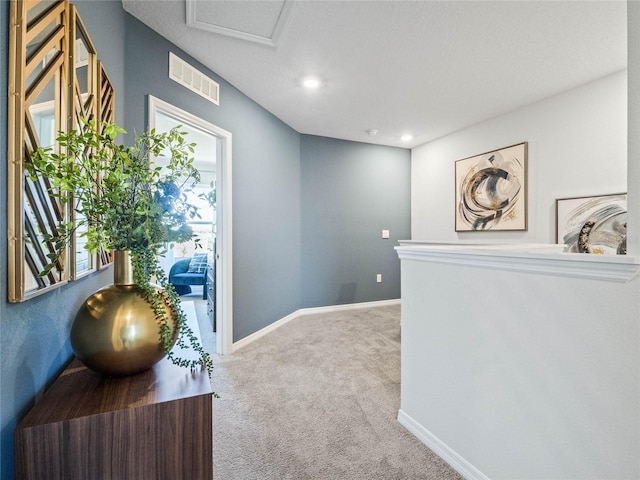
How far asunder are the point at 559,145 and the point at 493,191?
30.3 inches

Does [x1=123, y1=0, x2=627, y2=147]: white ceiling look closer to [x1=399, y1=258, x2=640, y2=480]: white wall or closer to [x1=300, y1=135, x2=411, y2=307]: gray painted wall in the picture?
[x1=300, y1=135, x2=411, y2=307]: gray painted wall

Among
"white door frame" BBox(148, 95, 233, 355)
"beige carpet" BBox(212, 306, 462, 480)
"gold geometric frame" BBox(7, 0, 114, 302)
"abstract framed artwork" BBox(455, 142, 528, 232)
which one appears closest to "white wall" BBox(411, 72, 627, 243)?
"abstract framed artwork" BBox(455, 142, 528, 232)

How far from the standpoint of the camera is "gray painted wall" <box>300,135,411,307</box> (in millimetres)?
4191

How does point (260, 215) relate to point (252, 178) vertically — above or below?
below

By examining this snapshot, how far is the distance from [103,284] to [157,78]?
1494 mm

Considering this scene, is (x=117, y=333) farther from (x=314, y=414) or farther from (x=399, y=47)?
(x=399, y=47)

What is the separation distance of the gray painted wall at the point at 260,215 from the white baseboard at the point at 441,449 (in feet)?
5.28

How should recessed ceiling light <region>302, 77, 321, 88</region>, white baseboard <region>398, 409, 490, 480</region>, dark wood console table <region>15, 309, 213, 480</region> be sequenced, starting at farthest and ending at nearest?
recessed ceiling light <region>302, 77, 321, 88</region>
white baseboard <region>398, 409, 490, 480</region>
dark wood console table <region>15, 309, 213, 480</region>

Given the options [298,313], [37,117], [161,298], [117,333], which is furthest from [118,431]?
[298,313]

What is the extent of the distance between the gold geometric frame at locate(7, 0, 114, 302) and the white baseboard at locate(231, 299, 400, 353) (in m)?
2.11

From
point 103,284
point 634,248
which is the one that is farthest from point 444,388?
point 103,284

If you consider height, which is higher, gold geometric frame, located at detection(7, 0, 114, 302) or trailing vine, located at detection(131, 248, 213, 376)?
gold geometric frame, located at detection(7, 0, 114, 302)

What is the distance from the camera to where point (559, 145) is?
9.62 feet

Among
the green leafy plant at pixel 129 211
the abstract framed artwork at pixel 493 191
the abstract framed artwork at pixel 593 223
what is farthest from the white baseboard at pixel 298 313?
the abstract framed artwork at pixel 593 223
